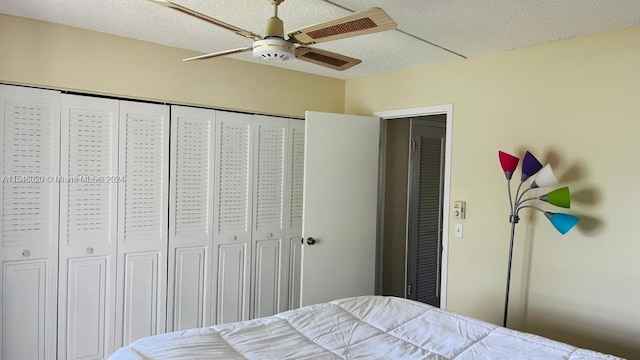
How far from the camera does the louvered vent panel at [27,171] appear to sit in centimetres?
250

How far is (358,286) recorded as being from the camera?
365cm

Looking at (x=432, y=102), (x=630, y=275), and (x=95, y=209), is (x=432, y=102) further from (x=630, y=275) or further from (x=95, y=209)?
(x=95, y=209)

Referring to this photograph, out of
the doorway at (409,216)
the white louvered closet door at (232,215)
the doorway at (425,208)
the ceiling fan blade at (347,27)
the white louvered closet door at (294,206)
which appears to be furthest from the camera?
the doorway at (425,208)

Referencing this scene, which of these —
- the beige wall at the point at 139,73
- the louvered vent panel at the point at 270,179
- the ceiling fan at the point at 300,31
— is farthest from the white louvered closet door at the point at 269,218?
the ceiling fan at the point at 300,31

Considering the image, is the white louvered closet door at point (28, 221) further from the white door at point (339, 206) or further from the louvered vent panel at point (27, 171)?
the white door at point (339, 206)

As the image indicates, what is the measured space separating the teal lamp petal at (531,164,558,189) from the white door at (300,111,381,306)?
4.69 ft

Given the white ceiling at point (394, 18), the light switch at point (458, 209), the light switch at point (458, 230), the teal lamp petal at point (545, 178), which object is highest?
the white ceiling at point (394, 18)

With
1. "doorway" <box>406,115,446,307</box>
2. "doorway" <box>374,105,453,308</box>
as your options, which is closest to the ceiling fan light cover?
"doorway" <box>374,105,453,308</box>

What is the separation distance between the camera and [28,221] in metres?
2.57

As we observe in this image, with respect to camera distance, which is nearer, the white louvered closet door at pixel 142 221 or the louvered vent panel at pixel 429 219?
the white louvered closet door at pixel 142 221

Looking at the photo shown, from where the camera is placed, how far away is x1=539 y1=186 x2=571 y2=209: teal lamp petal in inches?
93.7

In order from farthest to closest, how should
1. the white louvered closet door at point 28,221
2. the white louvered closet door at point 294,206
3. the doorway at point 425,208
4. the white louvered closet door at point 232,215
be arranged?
the doorway at point 425,208
the white louvered closet door at point 294,206
the white louvered closet door at point 232,215
the white louvered closet door at point 28,221

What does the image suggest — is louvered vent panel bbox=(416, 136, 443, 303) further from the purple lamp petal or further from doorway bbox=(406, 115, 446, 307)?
the purple lamp petal

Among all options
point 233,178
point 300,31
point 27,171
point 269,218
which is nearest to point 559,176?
point 300,31
